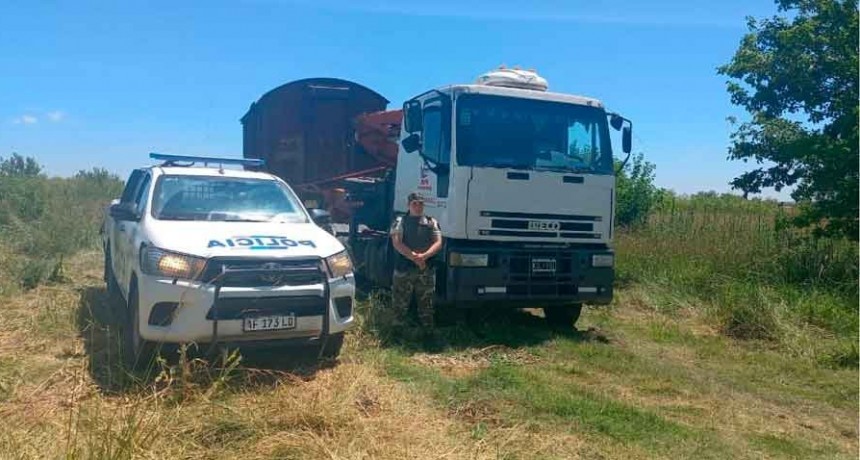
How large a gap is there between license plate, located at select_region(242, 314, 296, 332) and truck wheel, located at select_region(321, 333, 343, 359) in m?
0.59

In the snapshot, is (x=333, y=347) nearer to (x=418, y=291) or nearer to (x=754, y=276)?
(x=418, y=291)

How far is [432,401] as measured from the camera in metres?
5.39

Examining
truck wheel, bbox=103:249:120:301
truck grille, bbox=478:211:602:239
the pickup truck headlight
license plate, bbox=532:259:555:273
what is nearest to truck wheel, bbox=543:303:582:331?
license plate, bbox=532:259:555:273

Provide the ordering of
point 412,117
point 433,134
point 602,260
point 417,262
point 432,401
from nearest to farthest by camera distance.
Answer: point 432,401 < point 417,262 < point 433,134 < point 602,260 < point 412,117

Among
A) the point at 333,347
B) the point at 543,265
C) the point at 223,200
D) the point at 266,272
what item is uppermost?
the point at 223,200

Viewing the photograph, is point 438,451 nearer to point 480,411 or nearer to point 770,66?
point 480,411

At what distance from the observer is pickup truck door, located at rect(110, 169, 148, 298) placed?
21.7 feet

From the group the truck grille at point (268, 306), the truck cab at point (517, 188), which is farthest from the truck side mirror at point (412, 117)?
the truck grille at point (268, 306)

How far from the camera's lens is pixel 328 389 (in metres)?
5.08

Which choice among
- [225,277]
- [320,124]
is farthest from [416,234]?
[320,124]

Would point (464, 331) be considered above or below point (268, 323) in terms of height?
below

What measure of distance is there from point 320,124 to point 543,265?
5581mm

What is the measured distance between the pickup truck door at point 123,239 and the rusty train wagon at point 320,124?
3.71 metres

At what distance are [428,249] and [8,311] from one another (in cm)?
502
